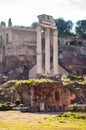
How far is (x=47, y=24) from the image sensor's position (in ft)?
198

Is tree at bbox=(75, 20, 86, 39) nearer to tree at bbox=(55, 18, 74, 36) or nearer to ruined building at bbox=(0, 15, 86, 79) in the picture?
tree at bbox=(55, 18, 74, 36)

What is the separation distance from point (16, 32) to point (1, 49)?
14.2 ft

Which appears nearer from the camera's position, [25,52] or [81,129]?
[81,129]

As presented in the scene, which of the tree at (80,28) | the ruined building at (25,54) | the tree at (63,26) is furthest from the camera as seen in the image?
the tree at (80,28)

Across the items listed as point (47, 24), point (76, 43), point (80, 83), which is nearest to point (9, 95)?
point (80, 83)

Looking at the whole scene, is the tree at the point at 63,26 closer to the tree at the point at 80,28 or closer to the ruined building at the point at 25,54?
the tree at the point at 80,28

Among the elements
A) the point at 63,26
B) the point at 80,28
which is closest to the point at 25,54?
the point at 63,26

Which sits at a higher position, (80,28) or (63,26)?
(63,26)

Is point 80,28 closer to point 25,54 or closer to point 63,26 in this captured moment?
point 63,26

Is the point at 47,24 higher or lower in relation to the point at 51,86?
higher

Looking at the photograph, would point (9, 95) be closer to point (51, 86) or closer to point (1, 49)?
point (51, 86)

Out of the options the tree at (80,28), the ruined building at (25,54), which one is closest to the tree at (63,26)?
the tree at (80,28)

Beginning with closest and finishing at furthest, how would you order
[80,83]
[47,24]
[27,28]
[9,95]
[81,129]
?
[81,129], [9,95], [80,83], [47,24], [27,28]

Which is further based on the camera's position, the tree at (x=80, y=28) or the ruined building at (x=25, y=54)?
the tree at (x=80, y=28)
